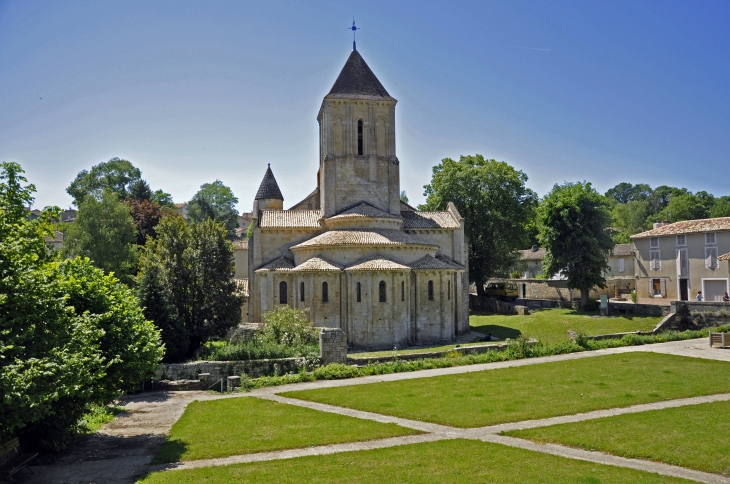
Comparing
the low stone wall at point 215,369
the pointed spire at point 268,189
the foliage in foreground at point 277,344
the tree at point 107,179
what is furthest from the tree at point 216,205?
the low stone wall at point 215,369

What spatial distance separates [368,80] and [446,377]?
26145 millimetres

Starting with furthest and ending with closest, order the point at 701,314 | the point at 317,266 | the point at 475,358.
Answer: the point at 317,266, the point at 701,314, the point at 475,358

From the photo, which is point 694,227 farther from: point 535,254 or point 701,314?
point 535,254

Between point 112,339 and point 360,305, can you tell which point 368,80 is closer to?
point 360,305

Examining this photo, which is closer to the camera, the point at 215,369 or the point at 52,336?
the point at 52,336

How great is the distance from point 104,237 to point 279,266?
16615 mm

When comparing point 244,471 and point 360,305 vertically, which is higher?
point 360,305

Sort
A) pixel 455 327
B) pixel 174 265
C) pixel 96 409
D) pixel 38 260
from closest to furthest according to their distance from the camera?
pixel 38 260
pixel 96 409
pixel 174 265
pixel 455 327

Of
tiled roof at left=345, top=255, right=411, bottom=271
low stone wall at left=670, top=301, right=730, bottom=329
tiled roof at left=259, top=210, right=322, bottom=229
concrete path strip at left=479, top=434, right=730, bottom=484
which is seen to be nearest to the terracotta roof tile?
tiled roof at left=345, top=255, right=411, bottom=271

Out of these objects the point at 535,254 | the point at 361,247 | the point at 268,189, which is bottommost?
the point at 361,247

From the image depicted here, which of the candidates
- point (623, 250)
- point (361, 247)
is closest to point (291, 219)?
point (361, 247)

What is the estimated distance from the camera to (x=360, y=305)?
33781mm

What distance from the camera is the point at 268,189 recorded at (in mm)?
49875

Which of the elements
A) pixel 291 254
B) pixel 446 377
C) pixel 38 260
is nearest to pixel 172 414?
pixel 38 260
